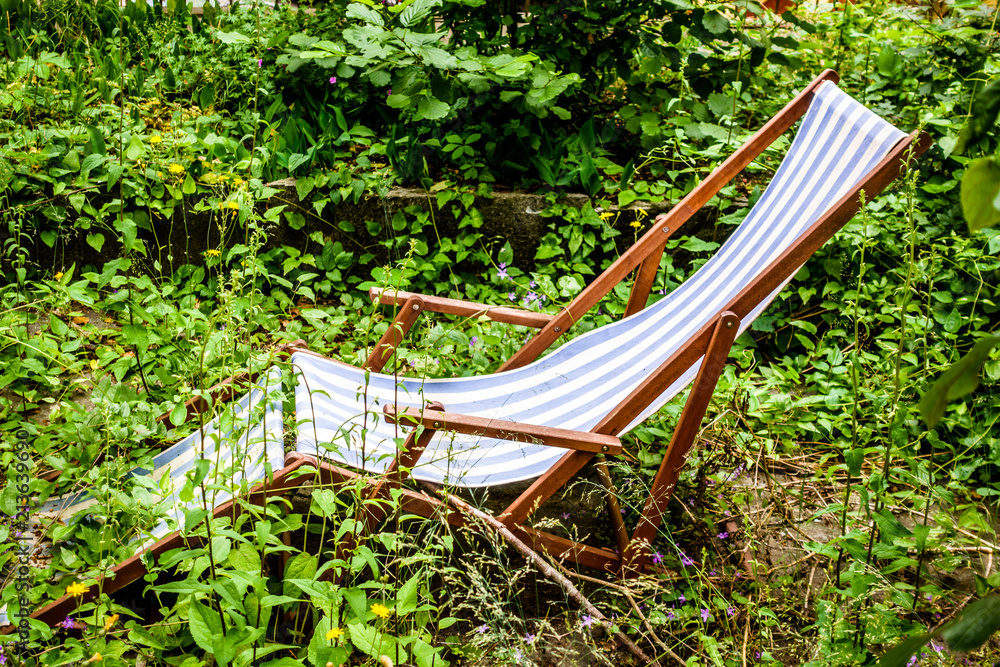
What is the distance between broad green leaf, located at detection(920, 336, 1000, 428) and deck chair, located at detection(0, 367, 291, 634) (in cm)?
114

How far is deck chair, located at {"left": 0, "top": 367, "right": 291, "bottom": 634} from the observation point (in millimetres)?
1477

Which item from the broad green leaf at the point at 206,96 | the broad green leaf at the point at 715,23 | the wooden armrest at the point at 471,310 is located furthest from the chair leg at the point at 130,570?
the broad green leaf at the point at 206,96

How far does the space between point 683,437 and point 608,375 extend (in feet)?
1.73

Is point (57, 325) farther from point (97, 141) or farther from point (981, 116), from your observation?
point (981, 116)

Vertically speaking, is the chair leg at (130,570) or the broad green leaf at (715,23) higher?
the broad green leaf at (715,23)

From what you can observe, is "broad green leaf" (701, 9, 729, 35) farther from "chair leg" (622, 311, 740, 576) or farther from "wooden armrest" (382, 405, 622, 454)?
"wooden armrest" (382, 405, 622, 454)

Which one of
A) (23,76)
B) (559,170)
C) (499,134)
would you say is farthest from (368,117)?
(23,76)

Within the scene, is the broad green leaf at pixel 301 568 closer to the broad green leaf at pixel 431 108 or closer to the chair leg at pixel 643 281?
the chair leg at pixel 643 281

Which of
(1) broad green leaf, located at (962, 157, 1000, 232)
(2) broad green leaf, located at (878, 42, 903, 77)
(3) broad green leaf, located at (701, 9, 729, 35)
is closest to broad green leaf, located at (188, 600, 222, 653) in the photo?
(1) broad green leaf, located at (962, 157, 1000, 232)

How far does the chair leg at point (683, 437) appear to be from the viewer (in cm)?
191

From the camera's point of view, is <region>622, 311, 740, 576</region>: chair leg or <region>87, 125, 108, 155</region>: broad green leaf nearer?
<region>622, 311, 740, 576</region>: chair leg

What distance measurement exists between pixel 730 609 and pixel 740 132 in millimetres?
2526

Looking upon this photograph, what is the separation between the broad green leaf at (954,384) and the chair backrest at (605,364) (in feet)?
4.60

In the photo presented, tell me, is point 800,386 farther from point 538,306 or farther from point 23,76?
point 23,76
